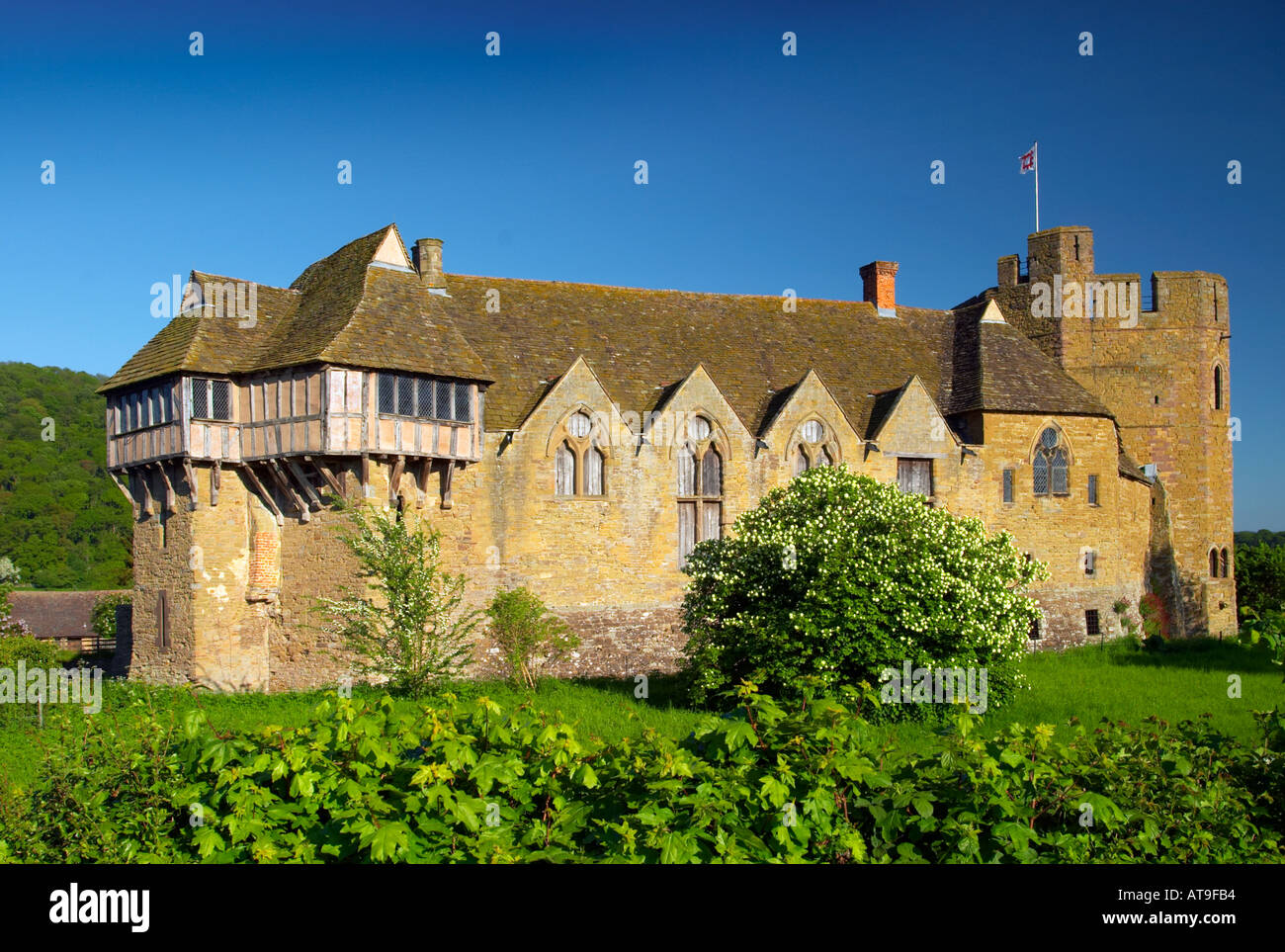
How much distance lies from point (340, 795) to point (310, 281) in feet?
81.2

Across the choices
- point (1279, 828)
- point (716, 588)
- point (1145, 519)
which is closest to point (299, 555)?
point (716, 588)

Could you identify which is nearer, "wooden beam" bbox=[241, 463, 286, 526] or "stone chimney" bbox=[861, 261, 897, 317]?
"wooden beam" bbox=[241, 463, 286, 526]

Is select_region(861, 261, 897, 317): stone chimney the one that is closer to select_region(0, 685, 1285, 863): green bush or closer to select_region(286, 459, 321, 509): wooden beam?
select_region(286, 459, 321, 509): wooden beam

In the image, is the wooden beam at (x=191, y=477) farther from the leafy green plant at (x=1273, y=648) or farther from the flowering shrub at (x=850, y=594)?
the leafy green plant at (x=1273, y=648)

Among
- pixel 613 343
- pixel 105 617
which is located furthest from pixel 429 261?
pixel 105 617

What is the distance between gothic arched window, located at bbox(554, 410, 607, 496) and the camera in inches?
1172

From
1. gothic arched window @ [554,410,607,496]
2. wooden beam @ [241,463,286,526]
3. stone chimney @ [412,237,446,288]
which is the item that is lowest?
wooden beam @ [241,463,286,526]

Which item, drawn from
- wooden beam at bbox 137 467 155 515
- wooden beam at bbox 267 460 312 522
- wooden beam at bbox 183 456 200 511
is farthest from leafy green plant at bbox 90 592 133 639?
wooden beam at bbox 267 460 312 522

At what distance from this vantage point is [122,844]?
9.05 m

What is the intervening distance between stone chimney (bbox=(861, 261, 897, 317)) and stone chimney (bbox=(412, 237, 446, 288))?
15494mm

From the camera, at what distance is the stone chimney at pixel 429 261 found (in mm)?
31828

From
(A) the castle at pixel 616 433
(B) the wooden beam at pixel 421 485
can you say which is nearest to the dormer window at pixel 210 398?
(A) the castle at pixel 616 433

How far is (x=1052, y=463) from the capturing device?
34344 mm

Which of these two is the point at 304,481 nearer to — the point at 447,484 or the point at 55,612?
the point at 447,484
